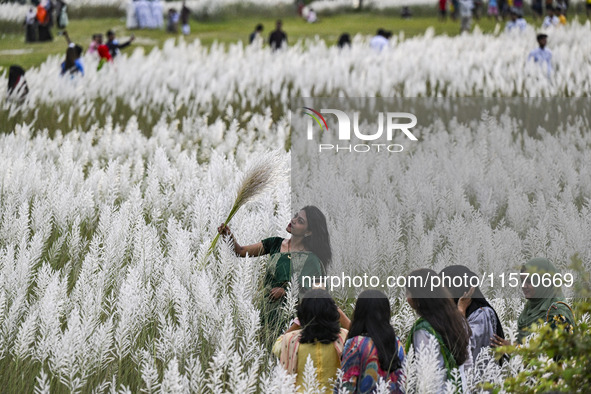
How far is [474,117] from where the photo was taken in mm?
11516

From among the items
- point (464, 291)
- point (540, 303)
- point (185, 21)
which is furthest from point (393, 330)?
point (185, 21)

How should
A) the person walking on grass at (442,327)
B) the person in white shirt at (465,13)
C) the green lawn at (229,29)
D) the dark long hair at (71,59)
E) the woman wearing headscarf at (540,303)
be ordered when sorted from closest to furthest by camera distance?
the person walking on grass at (442,327)
the woman wearing headscarf at (540,303)
the dark long hair at (71,59)
the green lawn at (229,29)
the person in white shirt at (465,13)

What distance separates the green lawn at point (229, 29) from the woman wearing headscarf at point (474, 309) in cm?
1658

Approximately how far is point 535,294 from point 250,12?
26.8 meters

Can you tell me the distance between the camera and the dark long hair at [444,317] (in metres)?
3.73

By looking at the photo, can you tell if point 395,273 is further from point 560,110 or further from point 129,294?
point 560,110

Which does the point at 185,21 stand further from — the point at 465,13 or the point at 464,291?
the point at 464,291

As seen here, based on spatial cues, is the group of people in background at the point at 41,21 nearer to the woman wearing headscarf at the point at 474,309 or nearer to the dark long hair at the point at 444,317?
the woman wearing headscarf at the point at 474,309

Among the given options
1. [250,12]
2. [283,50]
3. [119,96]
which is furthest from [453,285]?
[250,12]

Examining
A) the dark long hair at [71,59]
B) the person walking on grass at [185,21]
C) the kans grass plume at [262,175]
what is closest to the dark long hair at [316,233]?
the kans grass plume at [262,175]

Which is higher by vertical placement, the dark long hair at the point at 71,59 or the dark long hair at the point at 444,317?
the dark long hair at the point at 71,59

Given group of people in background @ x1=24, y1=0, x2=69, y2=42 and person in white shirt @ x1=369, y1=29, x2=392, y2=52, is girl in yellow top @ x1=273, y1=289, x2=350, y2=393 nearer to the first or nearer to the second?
person in white shirt @ x1=369, y1=29, x2=392, y2=52

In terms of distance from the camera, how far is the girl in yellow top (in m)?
3.69

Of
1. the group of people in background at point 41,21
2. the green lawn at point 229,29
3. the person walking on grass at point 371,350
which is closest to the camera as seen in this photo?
the person walking on grass at point 371,350
